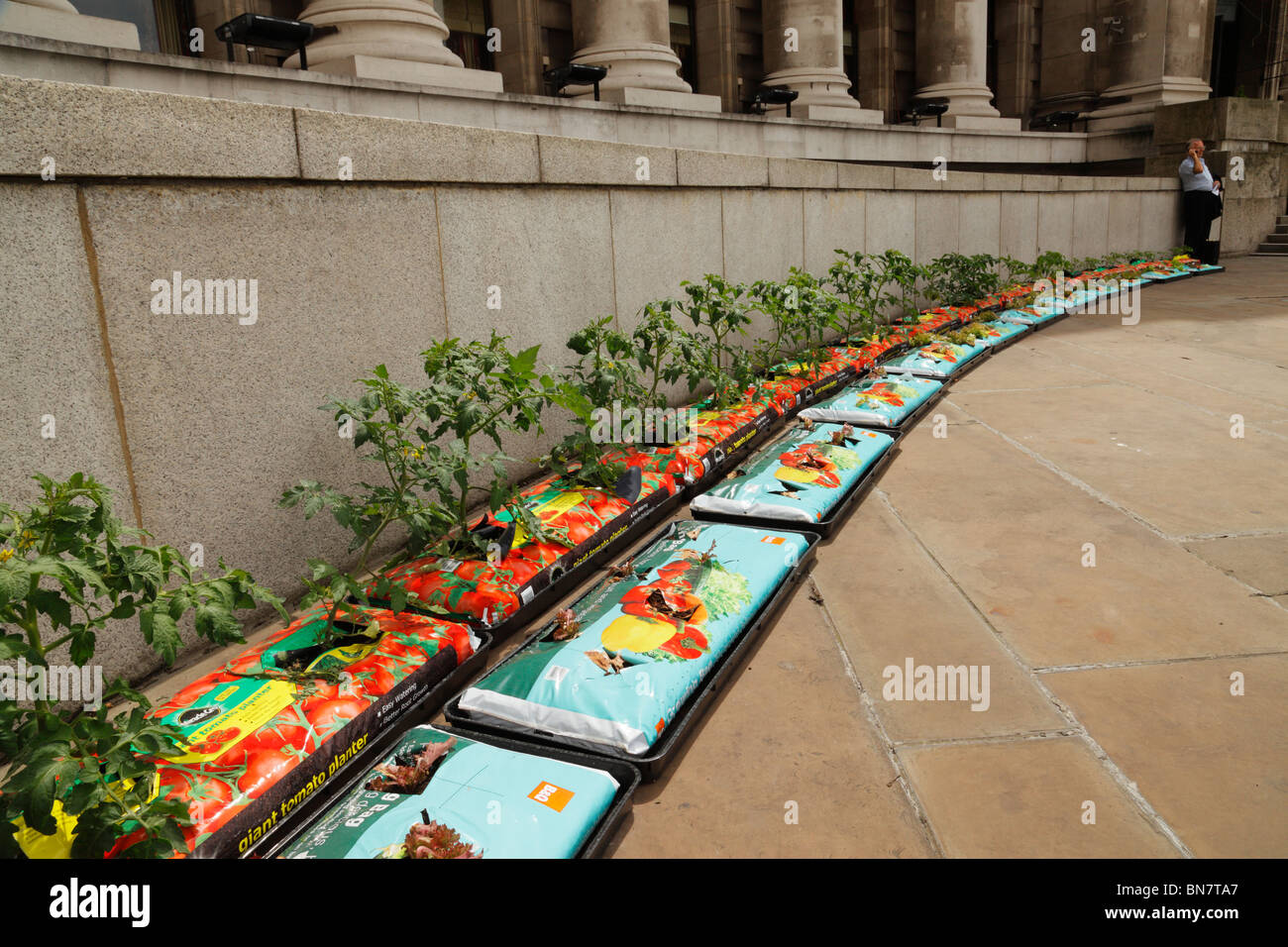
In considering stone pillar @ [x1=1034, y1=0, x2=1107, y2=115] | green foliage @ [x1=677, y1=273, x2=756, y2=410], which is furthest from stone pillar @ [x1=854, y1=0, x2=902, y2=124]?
green foliage @ [x1=677, y1=273, x2=756, y2=410]

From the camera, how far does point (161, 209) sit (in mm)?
2986

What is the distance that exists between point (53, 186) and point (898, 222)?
368 inches

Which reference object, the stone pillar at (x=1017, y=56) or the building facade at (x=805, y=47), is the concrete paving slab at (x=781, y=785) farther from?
the stone pillar at (x=1017, y=56)

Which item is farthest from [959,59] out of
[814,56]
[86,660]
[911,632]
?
[86,660]

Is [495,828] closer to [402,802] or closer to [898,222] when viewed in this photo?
[402,802]

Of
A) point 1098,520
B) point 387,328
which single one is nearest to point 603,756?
point 387,328

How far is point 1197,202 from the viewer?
17.1 m

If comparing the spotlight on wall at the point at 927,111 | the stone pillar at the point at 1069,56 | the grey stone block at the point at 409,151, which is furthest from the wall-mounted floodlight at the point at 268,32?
the stone pillar at the point at 1069,56

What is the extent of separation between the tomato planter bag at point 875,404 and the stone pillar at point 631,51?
307 inches

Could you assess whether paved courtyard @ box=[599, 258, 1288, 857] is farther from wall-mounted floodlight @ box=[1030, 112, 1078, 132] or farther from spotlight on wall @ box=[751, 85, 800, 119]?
wall-mounted floodlight @ box=[1030, 112, 1078, 132]

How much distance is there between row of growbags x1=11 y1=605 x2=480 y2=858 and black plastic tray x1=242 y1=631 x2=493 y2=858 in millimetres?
15

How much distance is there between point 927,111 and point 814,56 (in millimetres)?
3412

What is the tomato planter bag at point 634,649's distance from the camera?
262 cm

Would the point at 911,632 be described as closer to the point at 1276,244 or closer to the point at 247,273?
the point at 247,273
